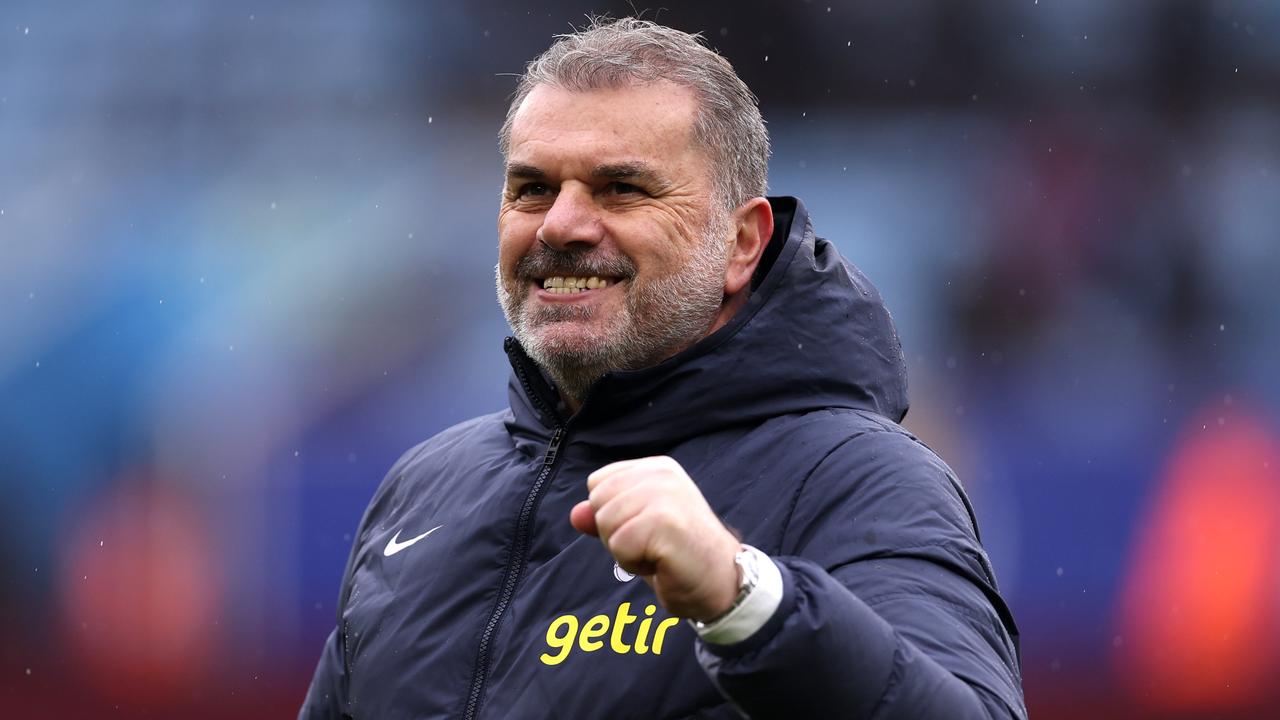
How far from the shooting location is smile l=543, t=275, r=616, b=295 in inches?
84.8

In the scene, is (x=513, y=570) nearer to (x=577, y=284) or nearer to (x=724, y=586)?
(x=577, y=284)

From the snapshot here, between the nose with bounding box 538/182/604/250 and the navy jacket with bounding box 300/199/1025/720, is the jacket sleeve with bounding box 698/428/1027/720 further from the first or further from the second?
the nose with bounding box 538/182/604/250

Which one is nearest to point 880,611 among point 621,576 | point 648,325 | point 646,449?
point 621,576

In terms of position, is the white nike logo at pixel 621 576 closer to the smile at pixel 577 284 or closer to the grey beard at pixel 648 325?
the grey beard at pixel 648 325

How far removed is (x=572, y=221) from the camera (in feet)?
6.94

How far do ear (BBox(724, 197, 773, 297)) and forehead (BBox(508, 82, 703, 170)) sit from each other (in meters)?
0.11

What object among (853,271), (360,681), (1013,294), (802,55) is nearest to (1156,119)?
(1013,294)

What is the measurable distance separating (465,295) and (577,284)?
345 centimetres

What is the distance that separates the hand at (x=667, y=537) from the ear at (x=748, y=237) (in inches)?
32.8

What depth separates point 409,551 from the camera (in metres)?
2.22

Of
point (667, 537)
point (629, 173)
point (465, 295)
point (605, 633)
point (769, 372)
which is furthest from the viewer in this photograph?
point (465, 295)

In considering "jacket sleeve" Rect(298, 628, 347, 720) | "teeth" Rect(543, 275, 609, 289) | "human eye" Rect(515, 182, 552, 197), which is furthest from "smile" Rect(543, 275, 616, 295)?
"jacket sleeve" Rect(298, 628, 347, 720)

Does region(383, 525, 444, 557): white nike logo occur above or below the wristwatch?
below

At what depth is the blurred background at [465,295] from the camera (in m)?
5.35
